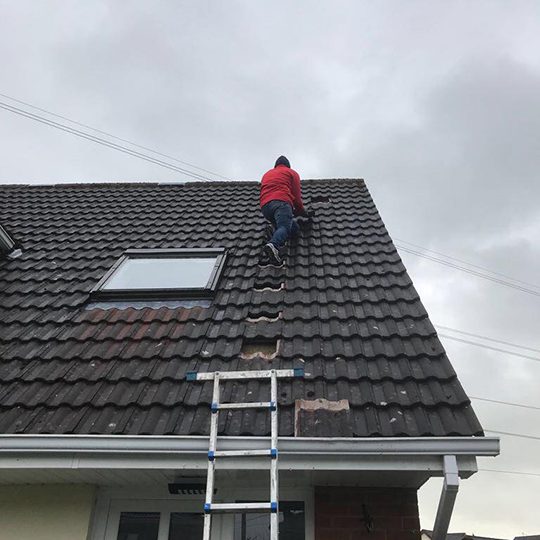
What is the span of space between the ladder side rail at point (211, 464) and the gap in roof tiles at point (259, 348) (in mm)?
678

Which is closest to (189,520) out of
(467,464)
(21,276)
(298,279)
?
(467,464)

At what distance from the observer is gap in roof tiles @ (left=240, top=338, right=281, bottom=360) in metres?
3.98

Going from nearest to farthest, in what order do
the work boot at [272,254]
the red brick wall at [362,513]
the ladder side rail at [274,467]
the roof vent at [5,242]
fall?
the ladder side rail at [274,467], the red brick wall at [362,513], the work boot at [272,254], the roof vent at [5,242]

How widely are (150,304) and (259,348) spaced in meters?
1.43

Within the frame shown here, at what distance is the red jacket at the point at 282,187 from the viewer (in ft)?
20.3

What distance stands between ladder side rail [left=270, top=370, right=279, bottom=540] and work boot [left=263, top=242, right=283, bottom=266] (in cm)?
224

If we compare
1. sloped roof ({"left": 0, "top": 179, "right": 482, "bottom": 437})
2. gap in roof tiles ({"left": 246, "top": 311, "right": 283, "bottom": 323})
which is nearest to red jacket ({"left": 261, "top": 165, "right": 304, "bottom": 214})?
sloped roof ({"left": 0, "top": 179, "right": 482, "bottom": 437})

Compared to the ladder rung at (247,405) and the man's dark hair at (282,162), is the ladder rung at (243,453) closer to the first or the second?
the ladder rung at (247,405)

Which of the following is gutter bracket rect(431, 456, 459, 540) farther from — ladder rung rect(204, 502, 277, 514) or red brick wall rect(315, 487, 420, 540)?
ladder rung rect(204, 502, 277, 514)

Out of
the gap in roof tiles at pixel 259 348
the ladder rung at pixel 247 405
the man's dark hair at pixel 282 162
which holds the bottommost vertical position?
the ladder rung at pixel 247 405

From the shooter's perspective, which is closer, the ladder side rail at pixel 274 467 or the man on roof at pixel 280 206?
the ladder side rail at pixel 274 467

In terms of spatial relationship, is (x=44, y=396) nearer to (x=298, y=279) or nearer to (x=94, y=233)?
(x=298, y=279)

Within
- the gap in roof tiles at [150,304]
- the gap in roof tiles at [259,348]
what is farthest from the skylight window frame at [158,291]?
the gap in roof tiles at [259,348]

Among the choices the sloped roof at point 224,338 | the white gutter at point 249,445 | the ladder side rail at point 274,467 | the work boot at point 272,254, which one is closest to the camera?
the ladder side rail at point 274,467
